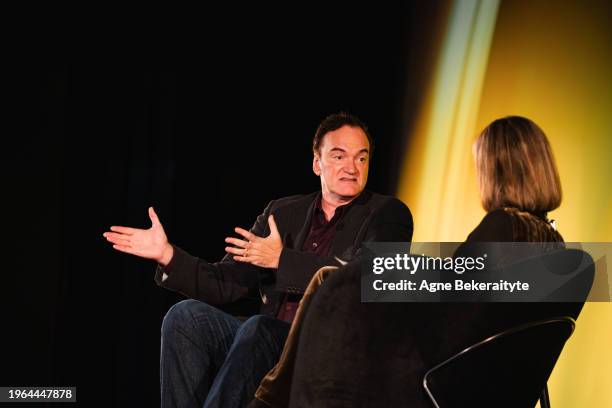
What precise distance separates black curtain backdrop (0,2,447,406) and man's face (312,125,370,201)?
0.76m

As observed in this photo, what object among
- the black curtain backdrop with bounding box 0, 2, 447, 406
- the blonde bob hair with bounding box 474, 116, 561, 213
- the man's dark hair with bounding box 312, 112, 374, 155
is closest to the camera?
the blonde bob hair with bounding box 474, 116, 561, 213

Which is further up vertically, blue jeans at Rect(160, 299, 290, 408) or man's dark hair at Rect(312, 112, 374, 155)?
man's dark hair at Rect(312, 112, 374, 155)

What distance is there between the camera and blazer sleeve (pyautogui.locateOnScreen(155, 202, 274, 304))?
1961mm

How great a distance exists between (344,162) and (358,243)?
32 cm

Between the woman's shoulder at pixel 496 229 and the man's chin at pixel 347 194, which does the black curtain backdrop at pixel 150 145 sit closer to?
the man's chin at pixel 347 194

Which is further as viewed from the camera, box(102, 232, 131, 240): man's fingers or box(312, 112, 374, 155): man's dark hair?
box(312, 112, 374, 155): man's dark hair

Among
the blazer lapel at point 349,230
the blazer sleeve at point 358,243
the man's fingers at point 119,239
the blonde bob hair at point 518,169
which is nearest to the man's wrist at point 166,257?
the man's fingers at point 119,239

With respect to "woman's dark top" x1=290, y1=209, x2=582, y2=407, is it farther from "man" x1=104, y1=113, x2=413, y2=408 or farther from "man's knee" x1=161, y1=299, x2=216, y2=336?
"man's knee" x1=161, y1=299, x2=216, y2=336

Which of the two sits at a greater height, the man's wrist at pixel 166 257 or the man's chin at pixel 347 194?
the man's chin at pixel 347 194

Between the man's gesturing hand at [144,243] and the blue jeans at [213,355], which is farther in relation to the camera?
the man's gesturing hand at [144,243]

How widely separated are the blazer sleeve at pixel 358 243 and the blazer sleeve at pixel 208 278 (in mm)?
267

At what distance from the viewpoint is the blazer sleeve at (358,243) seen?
180 centimetres

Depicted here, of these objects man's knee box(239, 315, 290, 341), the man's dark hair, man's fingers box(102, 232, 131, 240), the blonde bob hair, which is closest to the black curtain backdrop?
the man's dark hair

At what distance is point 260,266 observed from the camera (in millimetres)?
1939
